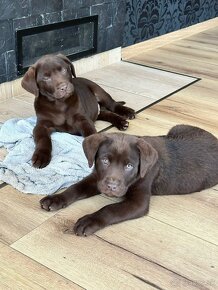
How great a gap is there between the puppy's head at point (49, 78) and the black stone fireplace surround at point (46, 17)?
0.68 meters

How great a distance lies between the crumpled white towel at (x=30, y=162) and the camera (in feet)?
6.58

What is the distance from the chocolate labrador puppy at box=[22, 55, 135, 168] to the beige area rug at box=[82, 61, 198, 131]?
43cm

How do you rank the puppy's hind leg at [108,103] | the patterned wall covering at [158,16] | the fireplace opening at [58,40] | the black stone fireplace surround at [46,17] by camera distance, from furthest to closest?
the patterned wall covering at [158,16], the fireplace opening at [58,40], the black stone fireplace surround at [46,17], the puppy's hind leg at [108,103]

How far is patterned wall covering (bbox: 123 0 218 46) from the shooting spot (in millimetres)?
3981

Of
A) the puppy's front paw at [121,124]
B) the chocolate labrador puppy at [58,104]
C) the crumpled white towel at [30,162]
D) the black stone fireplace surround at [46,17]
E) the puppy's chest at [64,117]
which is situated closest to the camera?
the crumpled white towel at [30,162]

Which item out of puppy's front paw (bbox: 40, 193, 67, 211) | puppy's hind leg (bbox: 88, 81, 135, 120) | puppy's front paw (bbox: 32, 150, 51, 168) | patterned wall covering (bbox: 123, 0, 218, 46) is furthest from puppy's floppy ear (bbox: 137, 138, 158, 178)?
patterned wall covering (bbox: 123, 0, 218, 46)

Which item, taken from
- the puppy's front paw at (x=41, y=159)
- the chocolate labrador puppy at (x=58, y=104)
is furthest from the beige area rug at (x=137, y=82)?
the puppy's front paw at (x=41, y=159)

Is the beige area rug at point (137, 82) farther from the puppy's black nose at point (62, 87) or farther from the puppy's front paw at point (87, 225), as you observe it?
the puppy's front paw at point (87, 225)

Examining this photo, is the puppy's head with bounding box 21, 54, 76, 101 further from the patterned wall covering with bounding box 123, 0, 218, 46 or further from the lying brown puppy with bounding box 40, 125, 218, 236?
the patterned wall covering with bounding box 123, 0, 218, 46

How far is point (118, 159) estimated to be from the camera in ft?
5.46

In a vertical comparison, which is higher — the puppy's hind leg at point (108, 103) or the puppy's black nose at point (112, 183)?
the puppy's black nose at point (112, 183)

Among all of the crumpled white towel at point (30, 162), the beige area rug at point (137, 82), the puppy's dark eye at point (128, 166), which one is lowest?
the beige area rug at point (137, 82)

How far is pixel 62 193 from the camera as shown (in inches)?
73.8

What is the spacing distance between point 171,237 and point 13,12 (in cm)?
181
